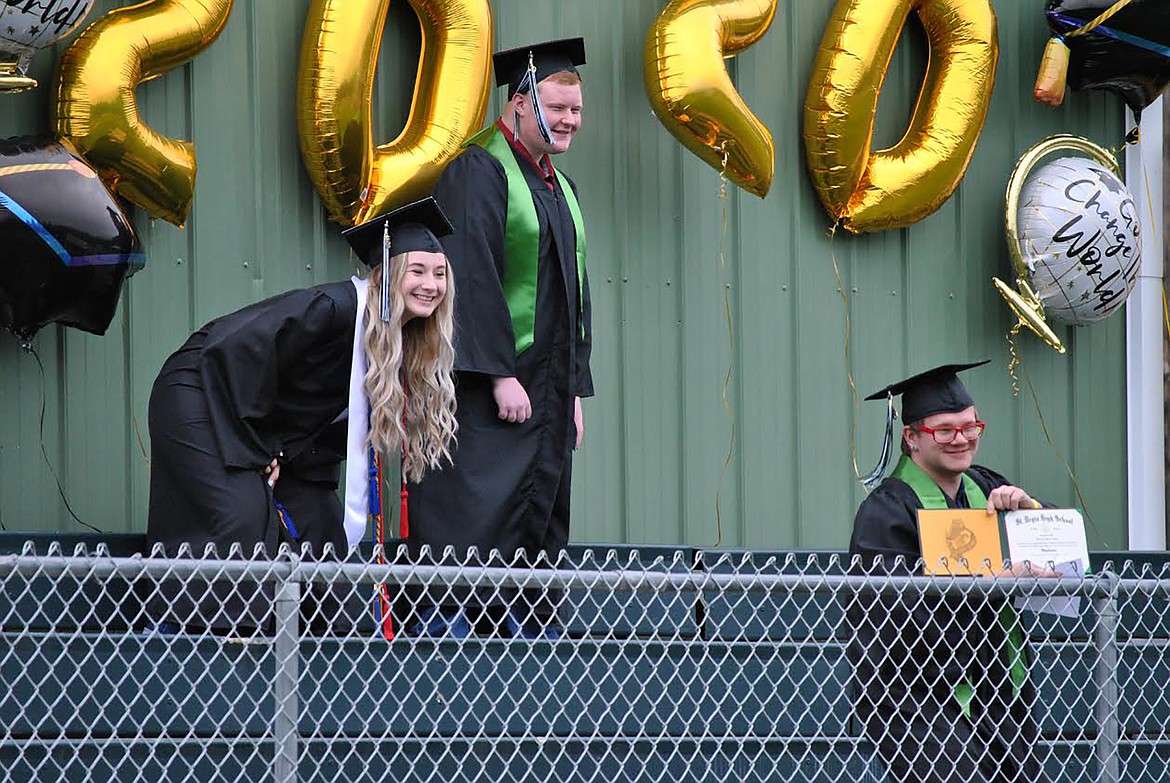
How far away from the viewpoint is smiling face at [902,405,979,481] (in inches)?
189

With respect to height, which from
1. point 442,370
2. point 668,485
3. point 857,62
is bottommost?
point 668,485

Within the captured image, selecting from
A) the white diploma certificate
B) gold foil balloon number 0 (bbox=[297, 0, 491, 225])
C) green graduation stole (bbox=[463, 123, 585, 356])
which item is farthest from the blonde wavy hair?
the white diploma certificate

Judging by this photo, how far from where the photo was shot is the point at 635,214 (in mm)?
6785

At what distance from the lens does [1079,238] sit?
694cm

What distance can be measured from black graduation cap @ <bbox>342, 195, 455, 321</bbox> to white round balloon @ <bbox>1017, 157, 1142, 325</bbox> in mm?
2970

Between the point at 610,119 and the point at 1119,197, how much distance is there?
2130 millimetres

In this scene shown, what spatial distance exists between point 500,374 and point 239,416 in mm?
858

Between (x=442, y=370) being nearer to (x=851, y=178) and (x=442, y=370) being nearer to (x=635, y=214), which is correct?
(x=635, y=214)

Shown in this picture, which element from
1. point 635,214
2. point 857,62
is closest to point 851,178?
point 857,62

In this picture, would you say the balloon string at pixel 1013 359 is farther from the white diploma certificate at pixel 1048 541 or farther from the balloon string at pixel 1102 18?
the white diploma certificate at pixel 1048 541

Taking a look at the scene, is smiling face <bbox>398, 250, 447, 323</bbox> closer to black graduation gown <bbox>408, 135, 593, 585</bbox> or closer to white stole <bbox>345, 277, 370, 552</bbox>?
white stole <bbox>345, 277, 370, 552</bbox>

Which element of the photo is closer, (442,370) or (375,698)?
(375,698)

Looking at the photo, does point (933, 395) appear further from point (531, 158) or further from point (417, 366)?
point (531, 158)

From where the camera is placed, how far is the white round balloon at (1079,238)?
6949 mm
